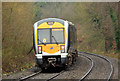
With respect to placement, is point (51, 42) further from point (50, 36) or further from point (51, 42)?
point (50, 36)

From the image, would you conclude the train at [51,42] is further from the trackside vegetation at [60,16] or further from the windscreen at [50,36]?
the trackside vegetation at [60,16]

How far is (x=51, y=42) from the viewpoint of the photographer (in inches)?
549

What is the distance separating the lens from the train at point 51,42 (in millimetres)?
13836

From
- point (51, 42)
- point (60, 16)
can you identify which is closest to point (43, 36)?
point (51, 42)

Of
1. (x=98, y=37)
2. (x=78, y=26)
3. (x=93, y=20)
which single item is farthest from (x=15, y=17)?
(x=78, y=26)

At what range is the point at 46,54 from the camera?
1384cm

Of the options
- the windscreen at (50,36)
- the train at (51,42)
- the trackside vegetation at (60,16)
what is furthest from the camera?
the trackside vegetation at (60,16)

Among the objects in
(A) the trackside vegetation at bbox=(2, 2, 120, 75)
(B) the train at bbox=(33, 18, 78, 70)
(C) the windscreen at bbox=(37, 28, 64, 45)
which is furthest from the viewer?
(A) the trackside vegetation at bbox=(2, 2, 120, 75)

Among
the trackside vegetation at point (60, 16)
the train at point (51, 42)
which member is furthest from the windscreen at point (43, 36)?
the trackside vegetation at point (60, 16)

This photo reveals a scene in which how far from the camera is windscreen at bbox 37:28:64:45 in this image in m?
13.9

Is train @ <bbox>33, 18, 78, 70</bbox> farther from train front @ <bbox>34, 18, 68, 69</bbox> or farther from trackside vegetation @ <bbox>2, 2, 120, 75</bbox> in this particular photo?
trackside vegetation @ <bbox>2, 2, 120, 75</bbox>

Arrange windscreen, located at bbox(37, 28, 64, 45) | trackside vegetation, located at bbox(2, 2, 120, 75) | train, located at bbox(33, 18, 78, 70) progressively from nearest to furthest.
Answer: train, located at bbox(33, 18, 78, 70) → windscreen, located at bbox(37, 28, 64, 45) → trackside vegetation, located at bbox(2, 2, 120, 75)

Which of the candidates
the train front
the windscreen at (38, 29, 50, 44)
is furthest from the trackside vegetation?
the windscreen at (38, 29, 50, 44)

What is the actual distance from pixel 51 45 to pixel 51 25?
1.16 m
